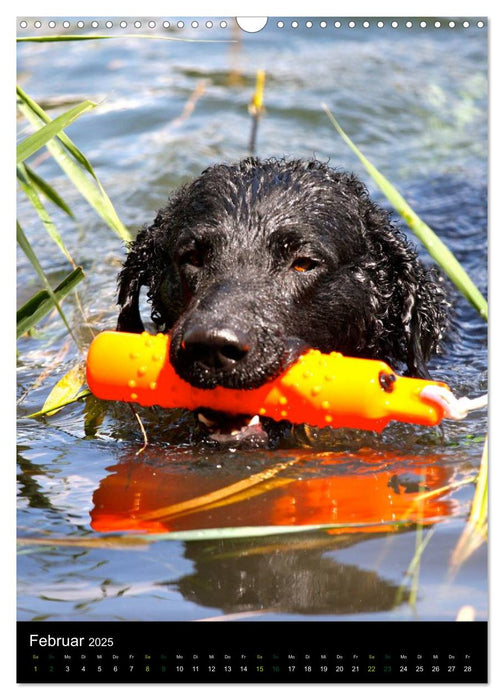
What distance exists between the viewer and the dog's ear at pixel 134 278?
483 centimetres

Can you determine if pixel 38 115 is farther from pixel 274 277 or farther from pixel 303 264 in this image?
pixel 303 264

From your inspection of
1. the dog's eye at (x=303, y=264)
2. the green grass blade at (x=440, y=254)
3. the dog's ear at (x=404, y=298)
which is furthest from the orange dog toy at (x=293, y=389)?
the dog's ear at (x=404, y=298)

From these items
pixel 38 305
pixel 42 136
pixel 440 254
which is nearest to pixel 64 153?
pixel 42 136

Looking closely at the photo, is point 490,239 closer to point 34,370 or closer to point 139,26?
point 139,26

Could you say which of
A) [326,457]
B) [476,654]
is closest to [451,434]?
[326,457]

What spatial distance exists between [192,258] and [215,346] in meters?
0.89

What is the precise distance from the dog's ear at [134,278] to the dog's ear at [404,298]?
3.67 feet

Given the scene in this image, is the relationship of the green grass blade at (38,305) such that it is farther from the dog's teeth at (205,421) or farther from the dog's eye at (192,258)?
the dog's teeth at (205,421)

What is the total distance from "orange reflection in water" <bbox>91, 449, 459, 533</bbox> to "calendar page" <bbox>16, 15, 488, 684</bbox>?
1 cm

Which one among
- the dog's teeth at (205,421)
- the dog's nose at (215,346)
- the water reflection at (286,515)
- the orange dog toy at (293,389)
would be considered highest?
the dog's nose at (215,346)

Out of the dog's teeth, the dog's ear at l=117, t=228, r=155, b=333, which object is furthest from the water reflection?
the dog's ear at l=117, t=228, r=155, b=333

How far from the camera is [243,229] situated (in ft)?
13.6

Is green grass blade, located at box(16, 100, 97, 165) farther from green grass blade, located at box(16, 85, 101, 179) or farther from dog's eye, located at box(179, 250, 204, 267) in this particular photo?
dog's eye, located at box(179, 250, 204, 267)

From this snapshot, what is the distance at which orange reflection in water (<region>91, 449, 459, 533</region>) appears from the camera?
134 inches
